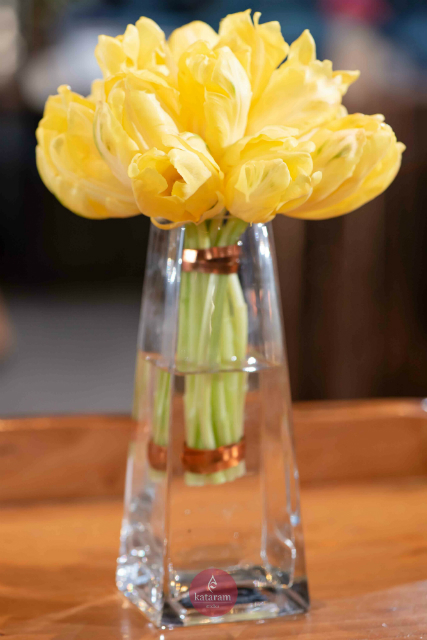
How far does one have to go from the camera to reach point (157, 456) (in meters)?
0.31

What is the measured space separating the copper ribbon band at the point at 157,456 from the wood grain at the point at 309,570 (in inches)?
2.9

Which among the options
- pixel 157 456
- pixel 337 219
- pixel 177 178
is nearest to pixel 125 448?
pixel 157 456

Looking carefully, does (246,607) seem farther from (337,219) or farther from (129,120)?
(337,219)

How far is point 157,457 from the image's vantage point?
0.31 m

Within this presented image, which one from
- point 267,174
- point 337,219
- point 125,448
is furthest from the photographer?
point 337,219

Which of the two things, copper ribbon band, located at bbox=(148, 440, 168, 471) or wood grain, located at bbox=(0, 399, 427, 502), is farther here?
wood grain, located at bbox=(0, 399, 427, 502)

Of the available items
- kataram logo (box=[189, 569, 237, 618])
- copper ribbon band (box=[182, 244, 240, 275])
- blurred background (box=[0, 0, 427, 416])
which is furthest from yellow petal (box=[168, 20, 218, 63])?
blurred background (box=[0, 0, 427, 416])

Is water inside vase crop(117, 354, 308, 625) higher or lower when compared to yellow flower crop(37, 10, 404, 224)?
lower

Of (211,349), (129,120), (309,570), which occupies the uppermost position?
(129,120)

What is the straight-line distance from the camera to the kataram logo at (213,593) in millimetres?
293

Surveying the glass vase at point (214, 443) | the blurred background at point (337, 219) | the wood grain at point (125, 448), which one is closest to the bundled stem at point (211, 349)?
the glass vase at point (214, 443)

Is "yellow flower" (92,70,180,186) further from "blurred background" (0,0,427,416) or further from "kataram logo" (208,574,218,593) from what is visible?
"blurred background" (0,0,427,416)

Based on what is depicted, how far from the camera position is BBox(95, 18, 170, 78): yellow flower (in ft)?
0.94

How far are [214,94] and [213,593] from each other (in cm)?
23
